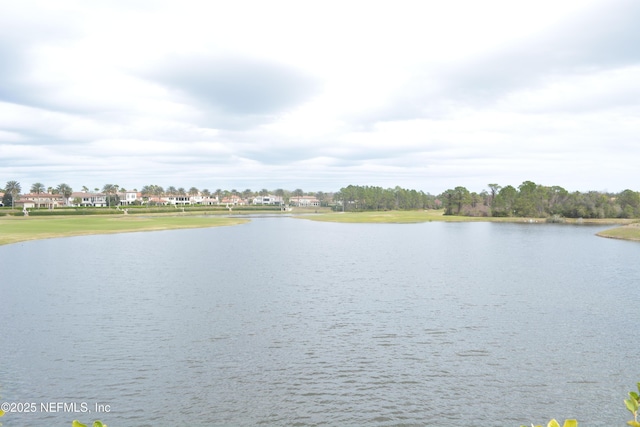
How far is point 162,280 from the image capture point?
50469 mm

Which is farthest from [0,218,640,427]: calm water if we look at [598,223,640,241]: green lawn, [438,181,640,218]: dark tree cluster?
[438,181,640,218]: dark tree cluster

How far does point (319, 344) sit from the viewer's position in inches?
1139

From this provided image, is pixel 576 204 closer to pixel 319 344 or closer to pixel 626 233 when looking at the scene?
pixel 626 233

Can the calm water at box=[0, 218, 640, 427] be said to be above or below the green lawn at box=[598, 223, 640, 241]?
below

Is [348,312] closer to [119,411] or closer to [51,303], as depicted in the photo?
[119,411]

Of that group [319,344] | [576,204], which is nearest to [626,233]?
[576,204]

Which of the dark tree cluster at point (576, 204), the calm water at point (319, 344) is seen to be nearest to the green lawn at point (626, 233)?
the calm water at point (319, 344)

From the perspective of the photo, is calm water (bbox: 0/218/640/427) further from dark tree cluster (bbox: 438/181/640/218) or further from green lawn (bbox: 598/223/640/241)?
dark tree cluster (bbox: 438/181/640/218)

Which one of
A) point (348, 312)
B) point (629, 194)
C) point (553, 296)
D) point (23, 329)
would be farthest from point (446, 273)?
point (629, 194)

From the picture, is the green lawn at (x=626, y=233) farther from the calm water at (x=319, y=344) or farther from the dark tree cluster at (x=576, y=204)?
the dark tree cluster at (x=576, y=204)

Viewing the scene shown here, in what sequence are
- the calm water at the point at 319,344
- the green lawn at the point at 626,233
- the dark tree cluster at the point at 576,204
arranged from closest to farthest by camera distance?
the calm water at the point at 319,344, the green lawn at the point at 626,233, the dark tree cluster at the point at 576,204

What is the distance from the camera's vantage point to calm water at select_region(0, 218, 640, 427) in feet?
Result: 68.2

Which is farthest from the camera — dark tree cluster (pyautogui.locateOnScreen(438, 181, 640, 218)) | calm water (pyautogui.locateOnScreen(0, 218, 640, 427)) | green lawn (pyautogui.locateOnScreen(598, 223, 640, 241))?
dark tree cluster (pyautogui.locateOnScreen(438, 181, 640, 218))

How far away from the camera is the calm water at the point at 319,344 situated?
2078 centimetres
